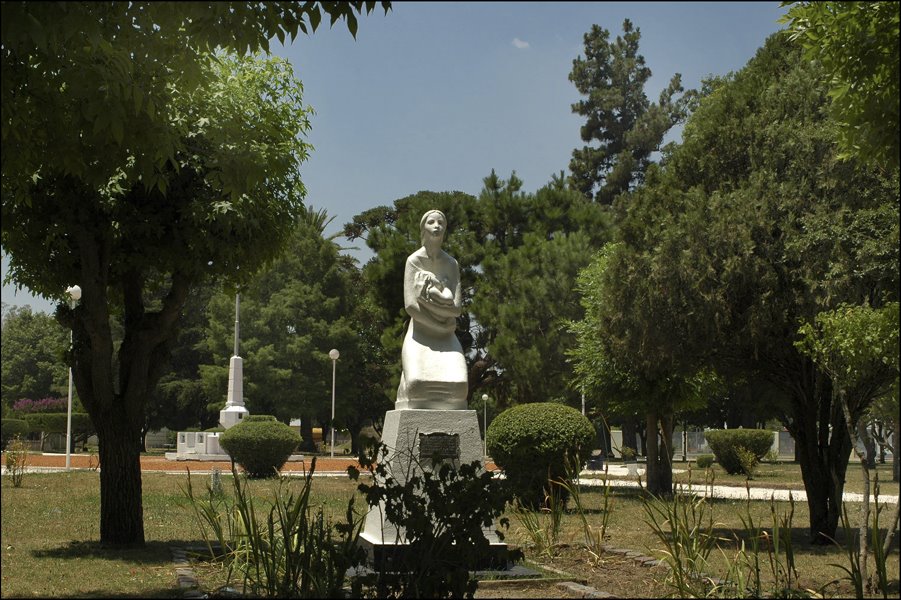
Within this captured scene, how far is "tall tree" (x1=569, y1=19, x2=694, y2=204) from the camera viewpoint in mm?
46125

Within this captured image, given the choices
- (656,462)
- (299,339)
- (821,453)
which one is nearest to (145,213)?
(821,453)

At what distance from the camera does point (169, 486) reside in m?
20.0

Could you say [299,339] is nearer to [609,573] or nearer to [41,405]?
[41,405]

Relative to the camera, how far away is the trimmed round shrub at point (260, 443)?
22.6 m

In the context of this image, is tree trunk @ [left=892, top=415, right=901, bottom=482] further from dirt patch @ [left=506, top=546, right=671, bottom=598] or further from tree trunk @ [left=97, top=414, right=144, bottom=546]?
tree trunk @ [left=97, top=414, right=144, bottom=546]

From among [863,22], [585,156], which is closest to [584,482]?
[863,22]

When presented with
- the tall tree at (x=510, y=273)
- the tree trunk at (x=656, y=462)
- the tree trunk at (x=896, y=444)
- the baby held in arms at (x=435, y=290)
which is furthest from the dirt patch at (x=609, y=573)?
the tall tree at (x=510, y=273)

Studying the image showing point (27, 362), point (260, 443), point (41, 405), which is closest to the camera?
point (260, 443)

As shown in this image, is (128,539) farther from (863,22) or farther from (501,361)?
(501,361)

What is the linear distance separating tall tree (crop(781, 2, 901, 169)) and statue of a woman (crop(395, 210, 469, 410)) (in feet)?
15.1

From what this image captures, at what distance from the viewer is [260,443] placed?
22594 mm

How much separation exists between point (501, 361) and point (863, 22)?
25057mm

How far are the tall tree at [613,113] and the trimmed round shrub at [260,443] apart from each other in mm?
26855

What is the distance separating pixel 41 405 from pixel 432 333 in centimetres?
4930
